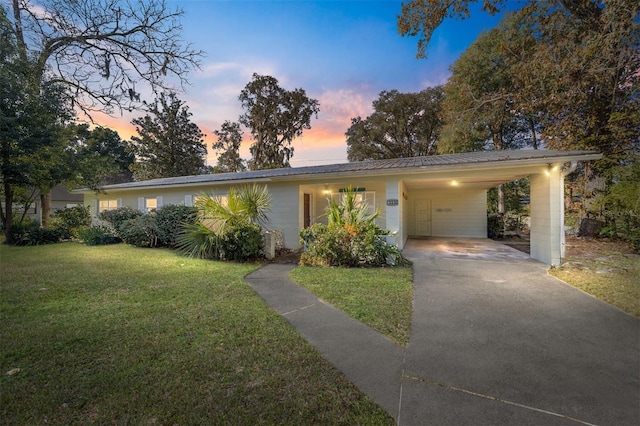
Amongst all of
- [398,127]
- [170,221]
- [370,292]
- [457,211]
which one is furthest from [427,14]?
[398,127]

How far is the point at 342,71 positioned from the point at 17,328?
12.2 metres

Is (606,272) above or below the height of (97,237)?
below

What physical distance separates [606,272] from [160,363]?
8685 mm

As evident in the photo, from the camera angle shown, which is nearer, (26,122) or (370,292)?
(370,292)

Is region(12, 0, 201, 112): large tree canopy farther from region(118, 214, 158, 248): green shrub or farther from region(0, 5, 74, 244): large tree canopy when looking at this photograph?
region(118, 214, 158, 248): green shrub

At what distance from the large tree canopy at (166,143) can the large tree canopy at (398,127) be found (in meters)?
18.6

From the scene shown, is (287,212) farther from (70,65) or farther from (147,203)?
(147,203)

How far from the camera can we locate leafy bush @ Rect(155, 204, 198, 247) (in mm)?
9703

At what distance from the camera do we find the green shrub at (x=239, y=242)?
7438mm

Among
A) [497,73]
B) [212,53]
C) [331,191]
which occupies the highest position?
[497,73]

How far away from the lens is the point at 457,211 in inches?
529

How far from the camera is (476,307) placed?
4039 mm

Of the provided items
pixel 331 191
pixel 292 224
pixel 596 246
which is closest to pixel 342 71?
pixel 331 191

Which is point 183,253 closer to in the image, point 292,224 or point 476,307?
point 292,224
